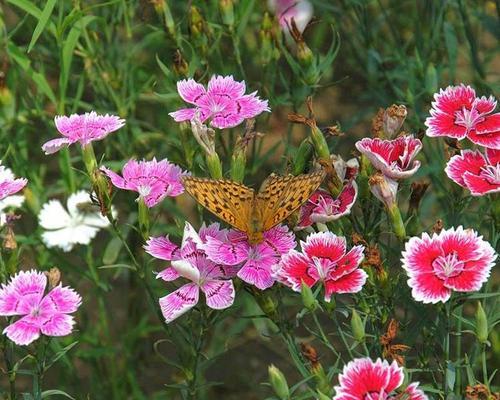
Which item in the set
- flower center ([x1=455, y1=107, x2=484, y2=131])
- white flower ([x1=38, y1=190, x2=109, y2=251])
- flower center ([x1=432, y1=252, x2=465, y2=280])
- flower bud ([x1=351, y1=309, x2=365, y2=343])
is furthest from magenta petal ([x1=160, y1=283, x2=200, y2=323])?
white flower ([x1=38, y1=190, x2=109, y2=251])

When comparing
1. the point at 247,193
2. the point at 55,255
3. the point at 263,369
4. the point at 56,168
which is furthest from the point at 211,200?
the point at 56,168

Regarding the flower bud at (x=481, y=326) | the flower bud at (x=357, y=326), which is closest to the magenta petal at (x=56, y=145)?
the flower bud at (x=357, y=326)

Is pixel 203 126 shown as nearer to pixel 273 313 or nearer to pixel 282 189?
pixel 282 189

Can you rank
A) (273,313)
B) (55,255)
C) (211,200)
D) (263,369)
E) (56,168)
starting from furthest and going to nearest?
(56,168)
(263,369)
(55,255)
(273,313)
(211,200)

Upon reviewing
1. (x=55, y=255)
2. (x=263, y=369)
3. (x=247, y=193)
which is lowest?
(x=263, y=369)

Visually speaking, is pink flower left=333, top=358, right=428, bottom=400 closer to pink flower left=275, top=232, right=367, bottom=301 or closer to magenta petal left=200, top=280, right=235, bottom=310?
pink flower left=275, top=232, right=367, bottom=301

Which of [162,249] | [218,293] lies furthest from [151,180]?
[218,293]
